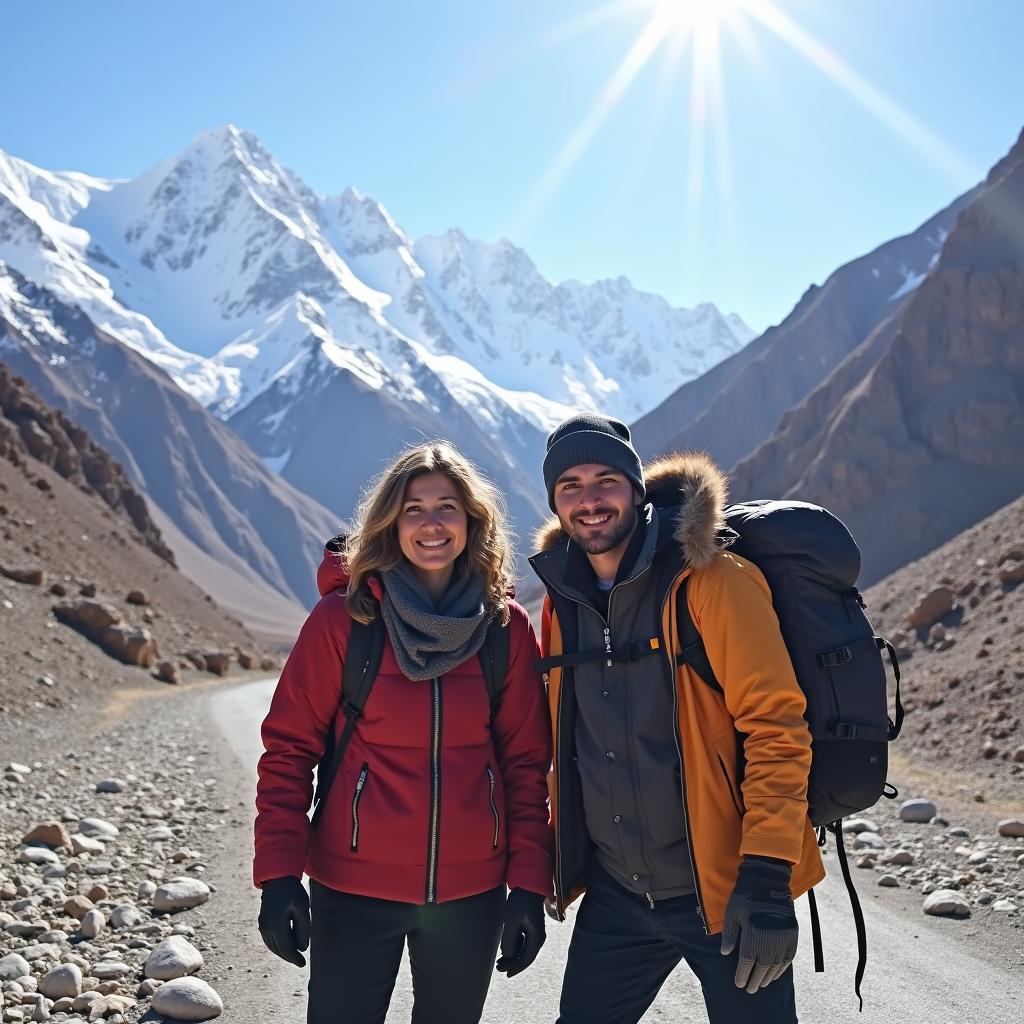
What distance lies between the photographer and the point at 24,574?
91.4 feet

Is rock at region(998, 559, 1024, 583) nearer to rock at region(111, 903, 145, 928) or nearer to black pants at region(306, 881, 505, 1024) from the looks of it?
rock at region(111, 903, 145, 928)

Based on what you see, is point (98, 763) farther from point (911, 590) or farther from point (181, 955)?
point (911, 590)

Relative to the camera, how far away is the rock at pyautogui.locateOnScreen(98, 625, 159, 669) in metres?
27.3

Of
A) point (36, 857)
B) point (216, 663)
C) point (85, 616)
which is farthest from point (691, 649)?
point (216, 663)

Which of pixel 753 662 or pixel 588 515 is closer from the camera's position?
pixel 753 662

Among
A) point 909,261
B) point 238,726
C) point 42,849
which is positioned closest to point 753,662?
point 42,849

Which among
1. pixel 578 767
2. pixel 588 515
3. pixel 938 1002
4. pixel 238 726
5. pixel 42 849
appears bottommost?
pixel 238 726

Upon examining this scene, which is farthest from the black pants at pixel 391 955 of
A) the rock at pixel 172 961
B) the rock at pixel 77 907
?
the rock at pixel 77 907

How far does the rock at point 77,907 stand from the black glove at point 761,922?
539cm

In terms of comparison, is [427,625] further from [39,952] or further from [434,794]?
[39,952]

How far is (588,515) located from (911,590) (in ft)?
84.6

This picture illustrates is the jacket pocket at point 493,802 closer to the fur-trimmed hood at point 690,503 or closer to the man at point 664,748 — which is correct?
the man at point 664,748

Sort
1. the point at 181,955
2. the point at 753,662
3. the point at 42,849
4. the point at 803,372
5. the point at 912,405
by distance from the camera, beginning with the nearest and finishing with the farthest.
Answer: the point at 753,662
the point at 181,955
the point at 42,849
the point at 912,405
the point at 803,372

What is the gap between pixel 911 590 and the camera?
2681cm
